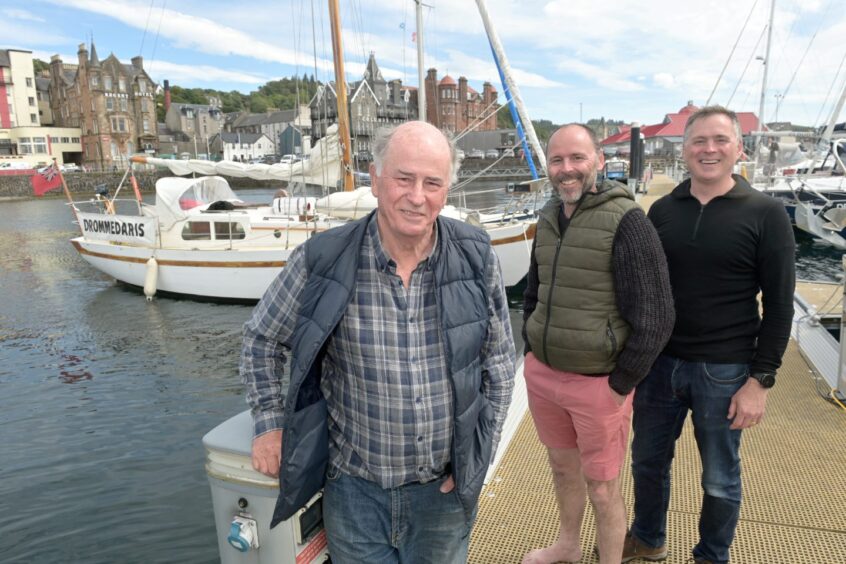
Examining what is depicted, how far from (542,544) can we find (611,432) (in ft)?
2.93

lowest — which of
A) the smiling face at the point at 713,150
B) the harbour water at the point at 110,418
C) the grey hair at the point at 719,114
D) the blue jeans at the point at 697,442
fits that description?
the harbour water at the point at 110,418

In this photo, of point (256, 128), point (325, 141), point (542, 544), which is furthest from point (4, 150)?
point (542, 544)

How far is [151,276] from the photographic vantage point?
14.1m

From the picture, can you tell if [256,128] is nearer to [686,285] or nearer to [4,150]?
[4,150]

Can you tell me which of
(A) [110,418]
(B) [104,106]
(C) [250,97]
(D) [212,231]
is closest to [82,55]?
(B) [104,106]

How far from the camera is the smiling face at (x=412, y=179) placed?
62.9 inches

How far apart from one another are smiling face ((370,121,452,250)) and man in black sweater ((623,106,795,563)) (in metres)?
1.14

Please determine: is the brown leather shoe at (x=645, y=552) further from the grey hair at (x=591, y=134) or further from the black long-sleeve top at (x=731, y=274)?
the grey hair at (x=591, y=134)

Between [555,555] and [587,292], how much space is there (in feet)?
4.08

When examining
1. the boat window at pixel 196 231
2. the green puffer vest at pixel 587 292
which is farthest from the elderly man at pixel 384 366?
the boat window at pixel 196 231

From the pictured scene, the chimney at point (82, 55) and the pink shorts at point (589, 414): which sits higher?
the chimney at point (82, 55)

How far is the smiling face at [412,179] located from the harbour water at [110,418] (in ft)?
14.0

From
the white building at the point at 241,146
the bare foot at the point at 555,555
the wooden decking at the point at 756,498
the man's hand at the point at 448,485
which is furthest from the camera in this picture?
the white building at the point at 241,146

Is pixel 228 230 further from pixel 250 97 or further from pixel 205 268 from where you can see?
pixel 250 97
